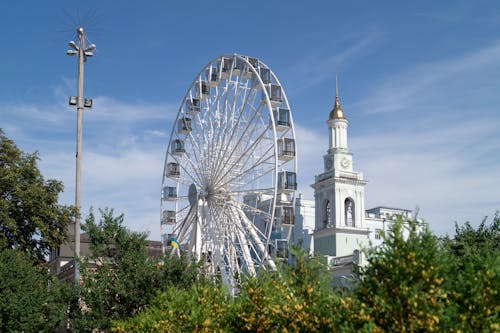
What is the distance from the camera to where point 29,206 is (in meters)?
40.6

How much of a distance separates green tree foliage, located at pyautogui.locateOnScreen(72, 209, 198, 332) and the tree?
29.4 ft

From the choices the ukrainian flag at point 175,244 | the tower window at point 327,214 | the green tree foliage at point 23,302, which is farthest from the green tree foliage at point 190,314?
the tower window at point 327,214

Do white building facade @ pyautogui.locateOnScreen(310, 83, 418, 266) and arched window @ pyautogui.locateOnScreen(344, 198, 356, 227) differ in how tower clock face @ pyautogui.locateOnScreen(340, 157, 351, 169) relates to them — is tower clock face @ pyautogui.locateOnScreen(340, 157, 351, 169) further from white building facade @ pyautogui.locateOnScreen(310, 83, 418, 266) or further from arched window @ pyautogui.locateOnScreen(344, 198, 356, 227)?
arched window @ pyautogui.locateOnScreen(344, 198, 356, 227)

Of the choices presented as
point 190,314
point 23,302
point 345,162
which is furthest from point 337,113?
point 190,314

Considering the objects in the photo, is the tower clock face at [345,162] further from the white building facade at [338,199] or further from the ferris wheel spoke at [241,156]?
the ferris wheel spoke at [241,156]

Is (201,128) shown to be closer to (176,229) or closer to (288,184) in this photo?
(176,229)

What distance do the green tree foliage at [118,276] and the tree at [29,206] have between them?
895cm

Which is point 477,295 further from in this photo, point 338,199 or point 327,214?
point 327,214

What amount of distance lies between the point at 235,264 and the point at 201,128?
35.8 feet

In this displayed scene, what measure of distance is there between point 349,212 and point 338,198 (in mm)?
3980

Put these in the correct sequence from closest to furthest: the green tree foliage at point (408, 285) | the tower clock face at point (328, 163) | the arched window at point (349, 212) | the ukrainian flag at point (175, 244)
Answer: the green tree foliage at point (408, 285)
the ukrainian flag at point (175, 244)
the arched window at point (349, 212)
the tower clock face at point (328, 163)

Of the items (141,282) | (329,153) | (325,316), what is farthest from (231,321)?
(329,153)

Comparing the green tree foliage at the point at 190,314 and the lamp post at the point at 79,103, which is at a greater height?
the lamp post at the point at 79,103

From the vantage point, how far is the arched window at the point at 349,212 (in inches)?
3170
